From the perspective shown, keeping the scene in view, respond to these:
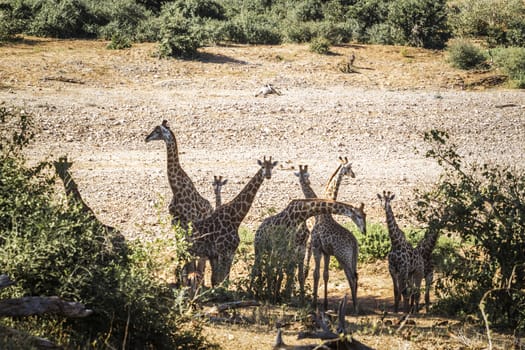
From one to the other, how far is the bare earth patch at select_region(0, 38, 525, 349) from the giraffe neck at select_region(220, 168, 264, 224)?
6.17 feet

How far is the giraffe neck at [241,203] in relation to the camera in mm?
9016

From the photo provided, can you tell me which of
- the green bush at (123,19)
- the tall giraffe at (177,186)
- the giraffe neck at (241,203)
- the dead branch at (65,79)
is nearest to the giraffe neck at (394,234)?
the giraffe neck at (241,203)

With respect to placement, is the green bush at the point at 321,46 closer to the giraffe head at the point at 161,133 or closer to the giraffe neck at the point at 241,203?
the giraffe head at the point at 161,133

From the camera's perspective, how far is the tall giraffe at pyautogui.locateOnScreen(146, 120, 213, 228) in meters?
9.48

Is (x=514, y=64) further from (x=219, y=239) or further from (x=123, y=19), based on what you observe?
→ (x=219, y=239)

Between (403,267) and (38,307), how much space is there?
4.72 metres

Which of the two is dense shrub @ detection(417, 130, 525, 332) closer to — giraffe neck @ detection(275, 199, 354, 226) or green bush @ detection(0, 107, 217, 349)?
giraffe neck @ detection(275, 199, 354, 226)

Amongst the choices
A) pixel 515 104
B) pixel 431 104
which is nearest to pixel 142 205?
pixel 431 104

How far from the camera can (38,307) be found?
18.3ft

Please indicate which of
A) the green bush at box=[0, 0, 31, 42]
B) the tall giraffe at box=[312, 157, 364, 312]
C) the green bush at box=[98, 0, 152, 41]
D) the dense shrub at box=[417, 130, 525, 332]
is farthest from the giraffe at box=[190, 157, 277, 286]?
the green bush at box=[98, 0, 152, 41]

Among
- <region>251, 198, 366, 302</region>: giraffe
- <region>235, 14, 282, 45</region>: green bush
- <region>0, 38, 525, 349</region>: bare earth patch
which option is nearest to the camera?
<region>251, 198, 366, 302</region>: giraffe

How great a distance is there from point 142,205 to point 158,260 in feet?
19.3

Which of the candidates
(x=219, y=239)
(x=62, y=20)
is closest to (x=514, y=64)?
(x=62, y=20)

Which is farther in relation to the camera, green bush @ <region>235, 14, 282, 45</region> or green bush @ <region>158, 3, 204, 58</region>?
green bush @ <region>235, 14, 282, 45</region>
